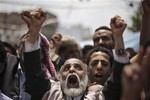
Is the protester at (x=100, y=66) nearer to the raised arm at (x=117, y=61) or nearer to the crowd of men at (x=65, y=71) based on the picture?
the crowd of men at (x=65, y=71)

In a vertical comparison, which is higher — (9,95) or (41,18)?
(41,18)

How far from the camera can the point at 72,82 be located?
15.8ft

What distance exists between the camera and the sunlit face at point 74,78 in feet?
15.3

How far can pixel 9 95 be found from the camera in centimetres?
512

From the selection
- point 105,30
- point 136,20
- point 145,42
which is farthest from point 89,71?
point 136,20

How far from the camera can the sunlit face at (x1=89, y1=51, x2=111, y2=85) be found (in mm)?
5172

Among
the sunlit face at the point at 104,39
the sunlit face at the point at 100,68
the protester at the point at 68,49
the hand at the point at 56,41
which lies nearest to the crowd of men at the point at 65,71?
the sunlit face at the point at 100,68

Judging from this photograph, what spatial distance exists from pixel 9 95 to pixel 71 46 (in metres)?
2.25

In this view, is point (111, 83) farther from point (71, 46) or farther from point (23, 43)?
point (71, 46)

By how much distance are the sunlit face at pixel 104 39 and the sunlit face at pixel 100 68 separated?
93 centimetres

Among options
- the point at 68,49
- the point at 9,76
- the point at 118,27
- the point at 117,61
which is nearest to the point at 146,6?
the point at 118,27

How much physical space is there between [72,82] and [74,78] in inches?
1.7

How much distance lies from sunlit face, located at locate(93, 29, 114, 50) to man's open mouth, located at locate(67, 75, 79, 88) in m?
1.51

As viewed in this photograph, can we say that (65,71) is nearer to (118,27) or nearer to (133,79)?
(118,27)
